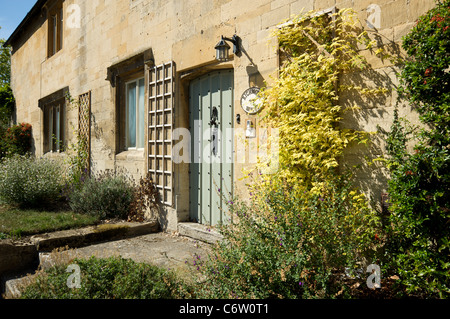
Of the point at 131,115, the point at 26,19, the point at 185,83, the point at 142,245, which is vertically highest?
the point at 26,19

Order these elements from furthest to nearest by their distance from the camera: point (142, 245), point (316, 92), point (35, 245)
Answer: point (142, 245) → point (35, 245) → point (316, 92)

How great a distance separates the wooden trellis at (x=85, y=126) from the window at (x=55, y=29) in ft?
11.3

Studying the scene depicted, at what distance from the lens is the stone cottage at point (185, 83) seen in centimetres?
352

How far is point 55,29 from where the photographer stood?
36.9ft

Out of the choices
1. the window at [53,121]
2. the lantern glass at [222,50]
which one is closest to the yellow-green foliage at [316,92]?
the lantern glass at [222,50]

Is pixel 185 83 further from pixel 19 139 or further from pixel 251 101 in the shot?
pixel 19 139

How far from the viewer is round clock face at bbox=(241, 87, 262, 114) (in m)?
4.32

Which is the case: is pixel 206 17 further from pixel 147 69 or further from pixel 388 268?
pixel 388 268

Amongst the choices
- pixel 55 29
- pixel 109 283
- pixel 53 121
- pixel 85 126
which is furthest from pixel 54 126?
pixel 109 283

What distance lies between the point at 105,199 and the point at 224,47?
3.43 meters

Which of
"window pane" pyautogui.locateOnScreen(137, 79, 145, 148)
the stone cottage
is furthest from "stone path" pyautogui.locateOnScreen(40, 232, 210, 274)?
"window pane" pyautogui.locateOnScreen(137, 79, 145, 148)

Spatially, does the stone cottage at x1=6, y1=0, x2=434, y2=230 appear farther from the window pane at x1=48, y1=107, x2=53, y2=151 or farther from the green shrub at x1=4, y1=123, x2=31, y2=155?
the green shrub at x1=4, y1=123, x2=31, y2=155

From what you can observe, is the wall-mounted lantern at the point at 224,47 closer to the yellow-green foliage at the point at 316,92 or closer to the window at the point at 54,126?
the yellow-green foliage at the point at 316,92
